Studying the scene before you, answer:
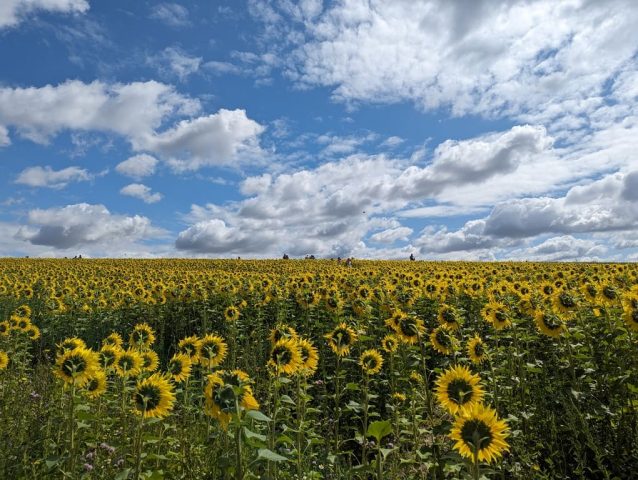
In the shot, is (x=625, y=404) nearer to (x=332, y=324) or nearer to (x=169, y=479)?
(x=169, y=479)

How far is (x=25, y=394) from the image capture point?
22.7 feet

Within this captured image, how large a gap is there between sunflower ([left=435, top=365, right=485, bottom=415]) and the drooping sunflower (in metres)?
1.35

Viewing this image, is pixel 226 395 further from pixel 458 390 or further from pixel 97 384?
pixel 97 384

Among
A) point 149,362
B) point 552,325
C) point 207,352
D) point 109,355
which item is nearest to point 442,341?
point 552,325

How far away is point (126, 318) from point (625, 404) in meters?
13.1

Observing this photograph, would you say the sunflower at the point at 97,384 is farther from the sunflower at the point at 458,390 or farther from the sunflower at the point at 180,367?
the sunflower at the point at 458,390

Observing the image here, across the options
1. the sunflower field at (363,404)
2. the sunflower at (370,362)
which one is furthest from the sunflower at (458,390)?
the sunflower at (370,362)

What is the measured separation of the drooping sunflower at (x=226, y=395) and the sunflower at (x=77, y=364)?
5.20ft

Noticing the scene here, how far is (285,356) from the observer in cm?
433

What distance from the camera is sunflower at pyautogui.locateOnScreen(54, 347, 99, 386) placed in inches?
164

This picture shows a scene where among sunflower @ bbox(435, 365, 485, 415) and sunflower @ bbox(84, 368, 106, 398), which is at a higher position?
sunflower @ bbox(435, 365, 485, 415)

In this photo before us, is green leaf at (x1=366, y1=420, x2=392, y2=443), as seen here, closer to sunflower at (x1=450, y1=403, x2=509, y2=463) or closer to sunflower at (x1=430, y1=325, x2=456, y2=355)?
sunflower at (x1=450, y1=403, x2=509, y2=463)

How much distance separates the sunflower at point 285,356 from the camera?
13.6 ft

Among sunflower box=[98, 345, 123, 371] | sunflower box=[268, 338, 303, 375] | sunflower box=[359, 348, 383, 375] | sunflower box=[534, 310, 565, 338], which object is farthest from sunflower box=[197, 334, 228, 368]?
sunflower box=[534, 310, 565, 338]
